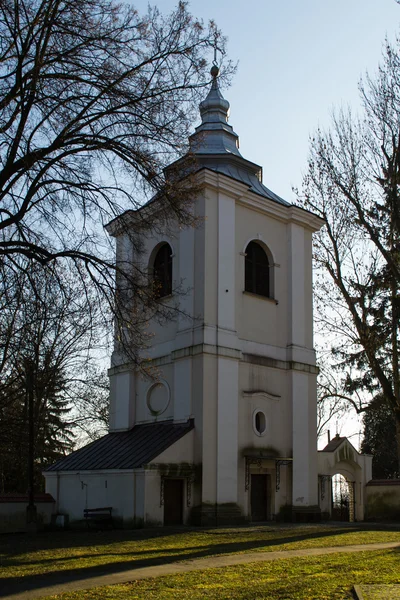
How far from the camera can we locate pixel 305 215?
80.4 feet

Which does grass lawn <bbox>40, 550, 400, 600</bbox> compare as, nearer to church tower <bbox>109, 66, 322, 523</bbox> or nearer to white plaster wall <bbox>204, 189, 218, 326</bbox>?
church tower <bbox>109, 66, 322, 523</bbox>

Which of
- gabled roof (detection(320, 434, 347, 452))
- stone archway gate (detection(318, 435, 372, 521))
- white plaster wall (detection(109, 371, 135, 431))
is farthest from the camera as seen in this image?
gabled roof (detection(320, 434, 347, 452))

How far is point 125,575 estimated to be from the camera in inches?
365

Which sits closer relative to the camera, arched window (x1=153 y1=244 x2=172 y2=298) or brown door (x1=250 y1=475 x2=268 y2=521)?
brown door (x1=250 y1=475 x2=268 y2=521)

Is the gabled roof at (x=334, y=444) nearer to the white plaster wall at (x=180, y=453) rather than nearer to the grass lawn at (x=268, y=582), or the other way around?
the white plaster wall at (x=180, y=453)

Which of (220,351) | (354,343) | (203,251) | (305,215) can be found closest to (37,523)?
(220,351)

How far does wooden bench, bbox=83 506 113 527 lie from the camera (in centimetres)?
1933

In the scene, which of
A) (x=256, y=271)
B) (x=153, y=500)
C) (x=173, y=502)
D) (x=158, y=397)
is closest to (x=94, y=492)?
(x=173, y=502)

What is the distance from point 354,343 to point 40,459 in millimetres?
16999

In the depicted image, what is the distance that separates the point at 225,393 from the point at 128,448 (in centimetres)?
336

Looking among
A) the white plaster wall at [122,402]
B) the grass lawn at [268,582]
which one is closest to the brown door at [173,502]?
the white plaster wall at [122,402]

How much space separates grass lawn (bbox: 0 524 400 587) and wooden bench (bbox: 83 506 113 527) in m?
2.55

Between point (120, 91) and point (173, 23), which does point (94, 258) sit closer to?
point (120, 91)

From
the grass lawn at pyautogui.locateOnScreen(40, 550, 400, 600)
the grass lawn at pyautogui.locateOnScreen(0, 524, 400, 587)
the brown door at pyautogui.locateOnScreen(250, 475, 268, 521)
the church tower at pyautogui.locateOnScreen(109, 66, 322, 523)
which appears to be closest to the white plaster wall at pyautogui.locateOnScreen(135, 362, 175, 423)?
the church tower at pyautogui.locateOnScreen(109, 66, 322, 523)
